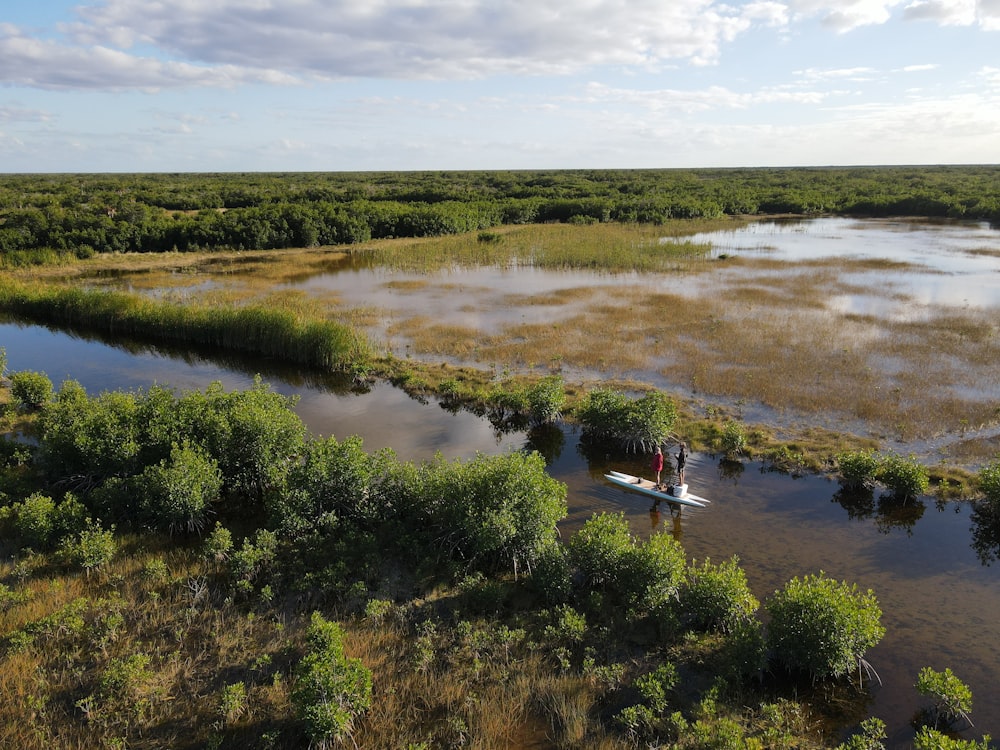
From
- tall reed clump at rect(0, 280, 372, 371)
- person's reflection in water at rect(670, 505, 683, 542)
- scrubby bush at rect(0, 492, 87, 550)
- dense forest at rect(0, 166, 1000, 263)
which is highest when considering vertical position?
dense forest at rect(0, 166, 1000, 263)

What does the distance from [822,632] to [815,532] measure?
4981 mm

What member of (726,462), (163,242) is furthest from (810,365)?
(163,242)

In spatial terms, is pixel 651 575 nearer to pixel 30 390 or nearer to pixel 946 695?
pixel 946 695

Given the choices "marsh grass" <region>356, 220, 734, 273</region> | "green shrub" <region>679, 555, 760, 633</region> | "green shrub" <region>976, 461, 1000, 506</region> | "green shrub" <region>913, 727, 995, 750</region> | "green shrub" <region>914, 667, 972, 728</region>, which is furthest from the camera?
"marsh grass" <region>356, 220, 734, 273</region>

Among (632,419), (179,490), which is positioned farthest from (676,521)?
(179,490)

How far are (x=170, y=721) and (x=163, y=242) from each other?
55204 millimetres

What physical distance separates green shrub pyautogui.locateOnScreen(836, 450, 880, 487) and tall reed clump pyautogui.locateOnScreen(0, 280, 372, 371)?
17.7 m

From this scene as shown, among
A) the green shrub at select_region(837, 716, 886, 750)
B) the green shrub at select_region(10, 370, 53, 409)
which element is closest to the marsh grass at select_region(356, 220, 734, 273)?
the green shrub at select_region(10, 370, 53, 409)

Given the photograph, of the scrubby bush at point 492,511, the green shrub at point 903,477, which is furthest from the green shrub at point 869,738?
the green shrub at point 903,477

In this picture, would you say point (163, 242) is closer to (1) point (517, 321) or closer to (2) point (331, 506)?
(1) point (517, 321)

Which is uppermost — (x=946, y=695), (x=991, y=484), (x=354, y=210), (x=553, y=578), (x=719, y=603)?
(x=354, y=210)

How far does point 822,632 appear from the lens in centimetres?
912

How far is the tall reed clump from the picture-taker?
84.8 feet

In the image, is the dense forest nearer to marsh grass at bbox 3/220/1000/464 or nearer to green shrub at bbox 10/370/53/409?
marsh grass at bbox 3/220/1000/464
